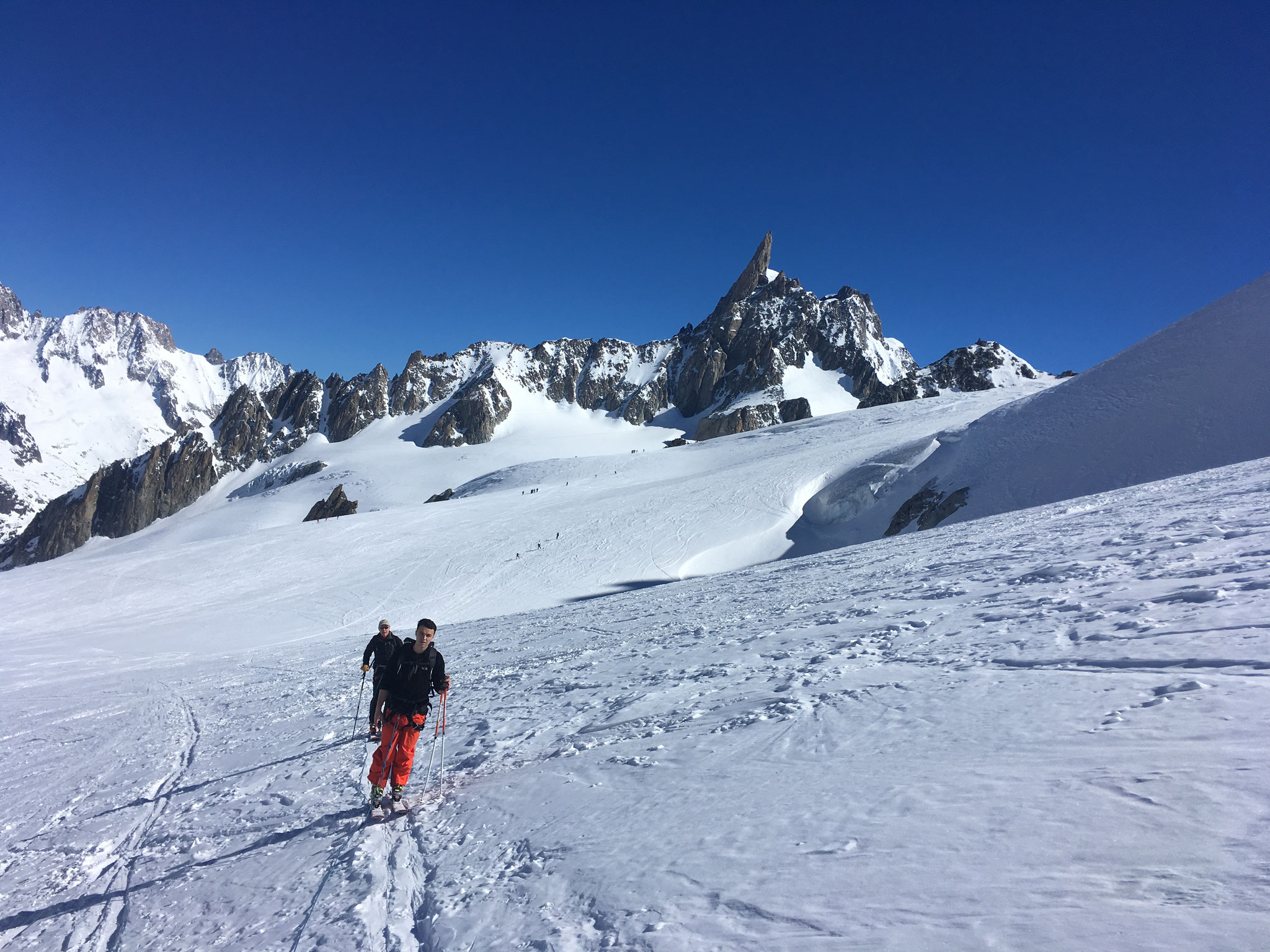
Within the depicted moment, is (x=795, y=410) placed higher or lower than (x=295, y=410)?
lower

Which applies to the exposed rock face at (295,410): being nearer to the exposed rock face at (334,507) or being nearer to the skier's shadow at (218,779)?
the exposed rock face at (334,507)

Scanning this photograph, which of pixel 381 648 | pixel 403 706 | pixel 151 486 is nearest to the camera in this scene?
pixel 403 706

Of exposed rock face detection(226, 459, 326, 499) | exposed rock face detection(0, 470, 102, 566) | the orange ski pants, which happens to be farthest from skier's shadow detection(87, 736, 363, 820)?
exposed rock face detection(0, 470, 102, 566)

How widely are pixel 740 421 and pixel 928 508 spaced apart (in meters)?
78.2

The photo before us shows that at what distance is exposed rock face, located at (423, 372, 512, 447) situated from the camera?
120 meters

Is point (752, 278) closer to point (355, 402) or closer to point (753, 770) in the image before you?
point (355, 402)

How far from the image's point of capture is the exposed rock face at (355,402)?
130 metres

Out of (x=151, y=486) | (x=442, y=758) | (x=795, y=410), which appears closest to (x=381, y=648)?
(x=442, y=758)

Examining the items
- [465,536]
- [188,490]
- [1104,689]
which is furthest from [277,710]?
[188,490]

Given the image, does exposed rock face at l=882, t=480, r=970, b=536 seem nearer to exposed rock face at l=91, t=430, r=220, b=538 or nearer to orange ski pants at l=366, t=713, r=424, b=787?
orange ski pants at l=366, t=713, r=424, b=787

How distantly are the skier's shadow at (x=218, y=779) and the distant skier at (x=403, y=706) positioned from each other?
7.61 ft

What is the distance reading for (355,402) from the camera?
132m

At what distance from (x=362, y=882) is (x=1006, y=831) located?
422cm

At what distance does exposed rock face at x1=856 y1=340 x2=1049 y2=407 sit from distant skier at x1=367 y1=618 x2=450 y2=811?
3627 inches
